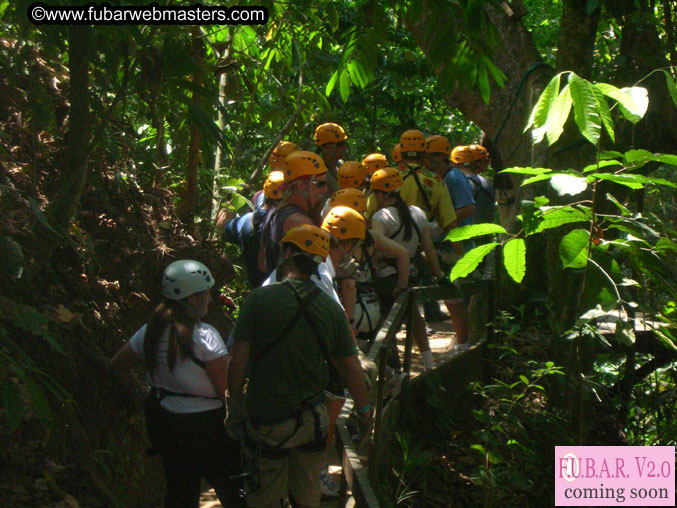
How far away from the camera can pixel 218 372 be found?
427 centimetres

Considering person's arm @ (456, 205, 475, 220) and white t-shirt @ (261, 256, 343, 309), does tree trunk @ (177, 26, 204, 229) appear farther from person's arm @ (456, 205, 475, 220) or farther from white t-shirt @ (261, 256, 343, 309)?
white t-shirt @ (261, 256, 343, 309)

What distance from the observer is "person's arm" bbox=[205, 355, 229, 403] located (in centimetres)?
426

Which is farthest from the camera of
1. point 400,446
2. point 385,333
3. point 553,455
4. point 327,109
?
point 327,109

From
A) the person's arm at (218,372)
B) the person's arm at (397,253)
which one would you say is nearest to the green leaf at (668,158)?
the person's arm at (218,372)

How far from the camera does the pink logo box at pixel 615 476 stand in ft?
16.2

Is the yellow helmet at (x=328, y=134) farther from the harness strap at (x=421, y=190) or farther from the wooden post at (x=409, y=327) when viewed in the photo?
the wooden post at (x=409, y=327)

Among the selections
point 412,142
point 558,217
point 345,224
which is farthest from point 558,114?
point 412,142

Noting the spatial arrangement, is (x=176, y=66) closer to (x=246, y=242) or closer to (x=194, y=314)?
(x=194, y=314)

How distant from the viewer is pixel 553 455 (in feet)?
18.1

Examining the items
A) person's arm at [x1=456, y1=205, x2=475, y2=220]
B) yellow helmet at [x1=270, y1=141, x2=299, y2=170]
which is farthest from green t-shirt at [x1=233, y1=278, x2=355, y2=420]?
person's arm at [x1=456, y1=205, x2=475, y2=220]

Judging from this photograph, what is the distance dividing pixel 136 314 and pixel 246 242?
3.54ft

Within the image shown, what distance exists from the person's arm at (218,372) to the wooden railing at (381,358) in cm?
70

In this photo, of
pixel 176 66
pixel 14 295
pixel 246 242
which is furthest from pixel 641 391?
pixel 14 295

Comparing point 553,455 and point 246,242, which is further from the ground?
point 246,242
